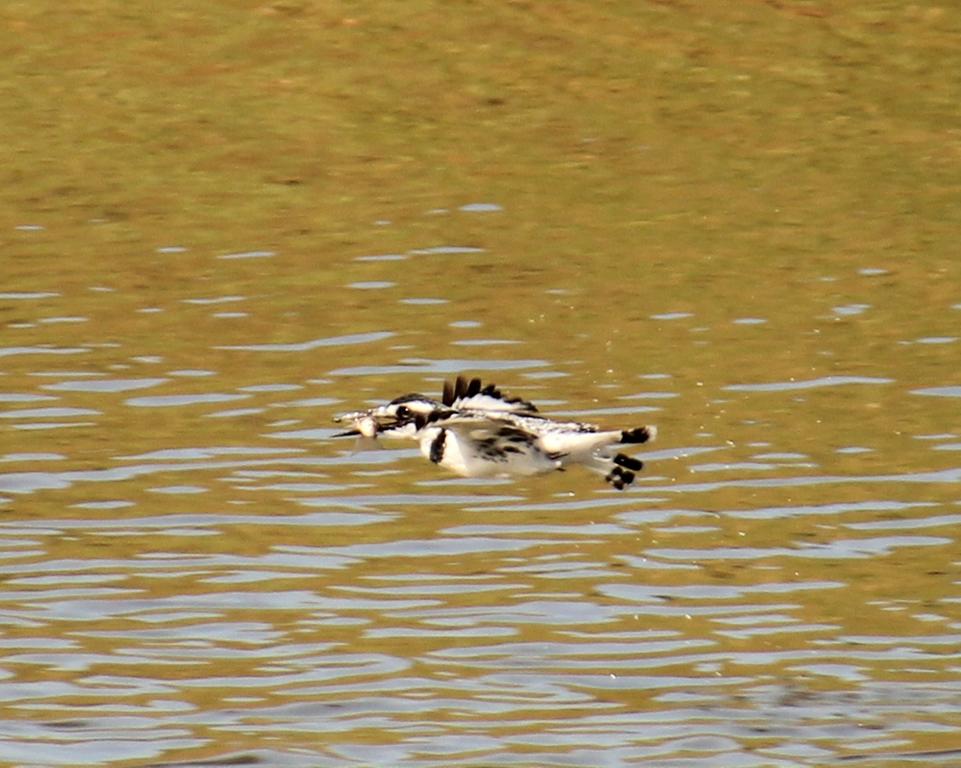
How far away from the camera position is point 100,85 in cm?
2177

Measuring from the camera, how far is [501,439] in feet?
35.0

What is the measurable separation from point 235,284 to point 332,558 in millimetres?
5602

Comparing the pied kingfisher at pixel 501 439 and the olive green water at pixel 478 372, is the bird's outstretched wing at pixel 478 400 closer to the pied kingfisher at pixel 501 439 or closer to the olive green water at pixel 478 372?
the pied kingfisher at pixel 501 439

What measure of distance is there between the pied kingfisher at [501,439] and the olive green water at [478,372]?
1.43ft

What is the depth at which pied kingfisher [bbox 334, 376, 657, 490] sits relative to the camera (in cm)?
1055

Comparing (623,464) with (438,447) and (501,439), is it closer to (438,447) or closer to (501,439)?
(501,439)

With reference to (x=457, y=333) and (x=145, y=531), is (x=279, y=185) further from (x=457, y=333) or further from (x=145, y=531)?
(x=145, y=531)

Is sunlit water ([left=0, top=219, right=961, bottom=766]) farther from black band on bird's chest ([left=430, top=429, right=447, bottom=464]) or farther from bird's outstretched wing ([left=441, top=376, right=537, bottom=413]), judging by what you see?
bird's outstretched wing ([left=441, top=376, right=537, bottom=413])

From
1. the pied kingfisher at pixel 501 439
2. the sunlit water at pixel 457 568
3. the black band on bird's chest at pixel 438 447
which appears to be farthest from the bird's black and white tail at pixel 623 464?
the black band on bird's chest at pixel 438 447

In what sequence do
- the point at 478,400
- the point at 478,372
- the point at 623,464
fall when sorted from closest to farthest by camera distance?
the point at 478,400 < the point at 623,464 < the point at 478,372

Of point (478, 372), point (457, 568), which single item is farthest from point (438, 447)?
point (478, 372)

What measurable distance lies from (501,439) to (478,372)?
336 centimetres

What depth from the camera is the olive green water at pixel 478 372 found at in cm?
907

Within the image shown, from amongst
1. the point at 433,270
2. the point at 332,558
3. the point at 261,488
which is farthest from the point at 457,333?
the point at 332,558
